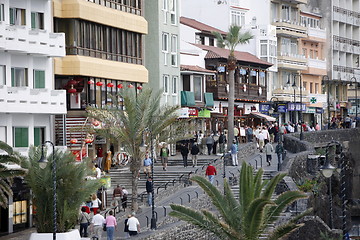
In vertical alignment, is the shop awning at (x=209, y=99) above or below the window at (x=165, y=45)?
below

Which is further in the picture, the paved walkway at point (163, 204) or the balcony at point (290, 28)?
the balcony at point (290, 28)

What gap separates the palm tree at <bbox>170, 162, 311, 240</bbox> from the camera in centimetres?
3838

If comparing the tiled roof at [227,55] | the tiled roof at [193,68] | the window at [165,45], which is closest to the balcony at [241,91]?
the tiled roof at [227,55]

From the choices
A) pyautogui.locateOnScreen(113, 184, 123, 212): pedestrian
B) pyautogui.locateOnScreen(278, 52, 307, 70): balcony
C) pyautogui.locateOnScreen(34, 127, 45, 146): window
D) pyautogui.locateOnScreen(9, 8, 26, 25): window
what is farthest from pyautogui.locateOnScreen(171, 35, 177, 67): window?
pyautogui.locateOnScreen(278, 52, 307, 70): balcony

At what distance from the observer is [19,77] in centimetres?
5544

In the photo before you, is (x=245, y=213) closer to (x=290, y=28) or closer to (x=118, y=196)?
(x=118, y=196)

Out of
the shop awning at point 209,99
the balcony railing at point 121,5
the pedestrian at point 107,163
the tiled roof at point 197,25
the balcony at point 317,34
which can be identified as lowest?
the pedestrian at point 107,163

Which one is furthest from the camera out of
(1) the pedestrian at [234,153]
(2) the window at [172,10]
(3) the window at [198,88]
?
(3) the window at [198,88]

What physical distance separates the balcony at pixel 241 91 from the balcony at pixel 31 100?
33.6 metres

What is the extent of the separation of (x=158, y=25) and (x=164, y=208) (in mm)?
29955

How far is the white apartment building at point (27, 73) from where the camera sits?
53406mm

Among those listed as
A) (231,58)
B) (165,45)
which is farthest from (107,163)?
(165,45)

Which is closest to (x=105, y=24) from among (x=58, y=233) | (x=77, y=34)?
(x=77, y=34)

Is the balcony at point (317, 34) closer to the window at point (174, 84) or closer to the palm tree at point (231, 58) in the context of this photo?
the palm tree at point (231, 58)
